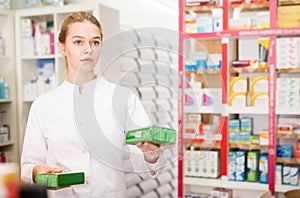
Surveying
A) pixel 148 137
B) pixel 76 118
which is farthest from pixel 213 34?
pixel 148 137

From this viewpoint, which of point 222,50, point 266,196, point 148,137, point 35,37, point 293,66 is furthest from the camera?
point 35,37

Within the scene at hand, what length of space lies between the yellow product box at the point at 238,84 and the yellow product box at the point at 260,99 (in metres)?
0.10

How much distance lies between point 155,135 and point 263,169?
6.66ft

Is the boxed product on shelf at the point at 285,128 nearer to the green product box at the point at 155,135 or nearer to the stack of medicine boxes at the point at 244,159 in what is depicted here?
the stack of medicine boxes at the point at 244,159

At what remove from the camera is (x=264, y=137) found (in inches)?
118

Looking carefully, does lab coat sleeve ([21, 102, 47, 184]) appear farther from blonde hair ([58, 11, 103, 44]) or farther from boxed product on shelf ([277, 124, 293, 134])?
boxed product on shelf ([277, 124, 293, 134])

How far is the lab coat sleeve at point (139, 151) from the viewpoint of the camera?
1.49 m

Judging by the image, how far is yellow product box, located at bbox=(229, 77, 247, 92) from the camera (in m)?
3.05

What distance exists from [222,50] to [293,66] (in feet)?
1.81

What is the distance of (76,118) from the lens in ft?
5.25

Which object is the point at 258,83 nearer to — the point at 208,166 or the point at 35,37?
the point at 208,166

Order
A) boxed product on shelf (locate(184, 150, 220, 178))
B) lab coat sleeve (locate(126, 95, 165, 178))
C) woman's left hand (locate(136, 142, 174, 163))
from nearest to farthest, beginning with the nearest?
woman's left hand (locate(136, 142, 174, 163)), lab coat sleeve (locate(126, 95, 165, 178)), boxed product on shelf (locate(184, 150, 220, 178))

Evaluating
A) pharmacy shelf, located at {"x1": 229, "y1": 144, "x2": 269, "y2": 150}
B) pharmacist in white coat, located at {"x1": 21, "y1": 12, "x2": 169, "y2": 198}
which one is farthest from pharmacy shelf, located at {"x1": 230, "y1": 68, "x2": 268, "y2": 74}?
pharmacist in white coat, located at {"x1": 21, "y1": 12, "x2": 169, "y2": 198}

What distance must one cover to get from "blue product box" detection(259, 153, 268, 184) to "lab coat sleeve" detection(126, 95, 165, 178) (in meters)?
1.67
